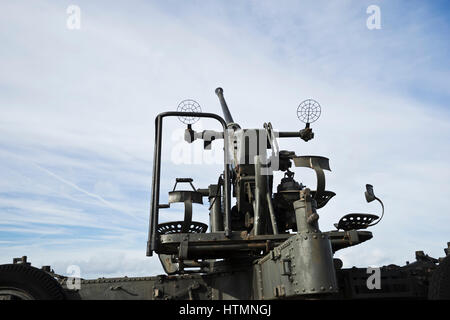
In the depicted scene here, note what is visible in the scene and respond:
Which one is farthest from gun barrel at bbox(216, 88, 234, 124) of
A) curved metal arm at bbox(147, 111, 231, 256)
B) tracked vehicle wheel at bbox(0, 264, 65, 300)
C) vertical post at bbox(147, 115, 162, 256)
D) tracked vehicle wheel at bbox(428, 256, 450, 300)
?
tracked vehicle wheel at bbox(428, 256, 450, 300)

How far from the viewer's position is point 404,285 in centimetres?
634

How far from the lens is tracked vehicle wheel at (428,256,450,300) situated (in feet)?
17.8

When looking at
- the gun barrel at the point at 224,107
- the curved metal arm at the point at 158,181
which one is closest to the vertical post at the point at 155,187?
the curved metal arm at the point at 158,181

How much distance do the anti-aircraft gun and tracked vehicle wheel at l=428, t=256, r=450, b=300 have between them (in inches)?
0.5

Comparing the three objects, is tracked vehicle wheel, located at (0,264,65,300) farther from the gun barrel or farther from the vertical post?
the gun barrel

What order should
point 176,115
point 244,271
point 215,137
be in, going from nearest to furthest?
1. point 244,271
2. point 176,115
3. point 215,137

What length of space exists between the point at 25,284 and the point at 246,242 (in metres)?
3.60

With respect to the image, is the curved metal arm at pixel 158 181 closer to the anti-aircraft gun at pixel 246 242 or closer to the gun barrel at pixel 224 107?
the anti-aircraft gun at pixel 246 242

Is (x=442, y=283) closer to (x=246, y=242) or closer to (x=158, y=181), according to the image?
(x=246, y=242)

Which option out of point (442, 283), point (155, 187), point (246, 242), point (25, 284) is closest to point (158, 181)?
point (155, 187)

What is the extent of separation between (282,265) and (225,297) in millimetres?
2461

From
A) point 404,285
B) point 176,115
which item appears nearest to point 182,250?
point 176,115

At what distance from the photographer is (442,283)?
545cm
